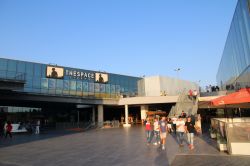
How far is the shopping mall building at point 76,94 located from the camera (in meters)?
38.6

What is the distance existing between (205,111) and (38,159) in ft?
107

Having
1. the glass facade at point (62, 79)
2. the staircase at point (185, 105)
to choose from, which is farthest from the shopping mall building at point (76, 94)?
the staircase at point (185, 105)

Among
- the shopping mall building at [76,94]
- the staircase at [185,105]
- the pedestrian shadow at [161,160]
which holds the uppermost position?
the shopping mall building at [76,94]

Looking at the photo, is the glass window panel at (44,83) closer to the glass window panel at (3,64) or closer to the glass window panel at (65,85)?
the glass window panel at (65,85)

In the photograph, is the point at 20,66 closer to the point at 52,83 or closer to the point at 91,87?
the point at 52,83

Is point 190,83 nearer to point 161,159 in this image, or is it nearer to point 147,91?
point 147,91

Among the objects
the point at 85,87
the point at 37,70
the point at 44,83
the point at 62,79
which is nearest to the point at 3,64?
the point at 37,70

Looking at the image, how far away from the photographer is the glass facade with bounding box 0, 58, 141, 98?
42.7 metres

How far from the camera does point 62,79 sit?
155 feet

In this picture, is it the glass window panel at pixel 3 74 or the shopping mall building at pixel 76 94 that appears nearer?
the shopping mall building at pixel 76 94

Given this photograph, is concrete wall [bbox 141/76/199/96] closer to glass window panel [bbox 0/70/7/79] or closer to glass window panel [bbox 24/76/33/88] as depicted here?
glass window panel [bbox 24/76/33/88]

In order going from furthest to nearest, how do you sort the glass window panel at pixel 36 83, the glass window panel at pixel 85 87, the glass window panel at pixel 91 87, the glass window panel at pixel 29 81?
the glass window panel at pixel 91 87, the glass window panel at pixel 85 87, the glass window panel at pixel 36 83, the glass window panel at pixel 29 81

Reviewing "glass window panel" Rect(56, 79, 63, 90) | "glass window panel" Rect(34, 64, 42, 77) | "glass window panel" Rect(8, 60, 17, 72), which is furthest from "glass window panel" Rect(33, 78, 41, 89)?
"glass window panel" Rect(8, 60, 17, 72)

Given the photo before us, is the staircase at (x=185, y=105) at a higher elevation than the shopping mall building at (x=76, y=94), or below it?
below
